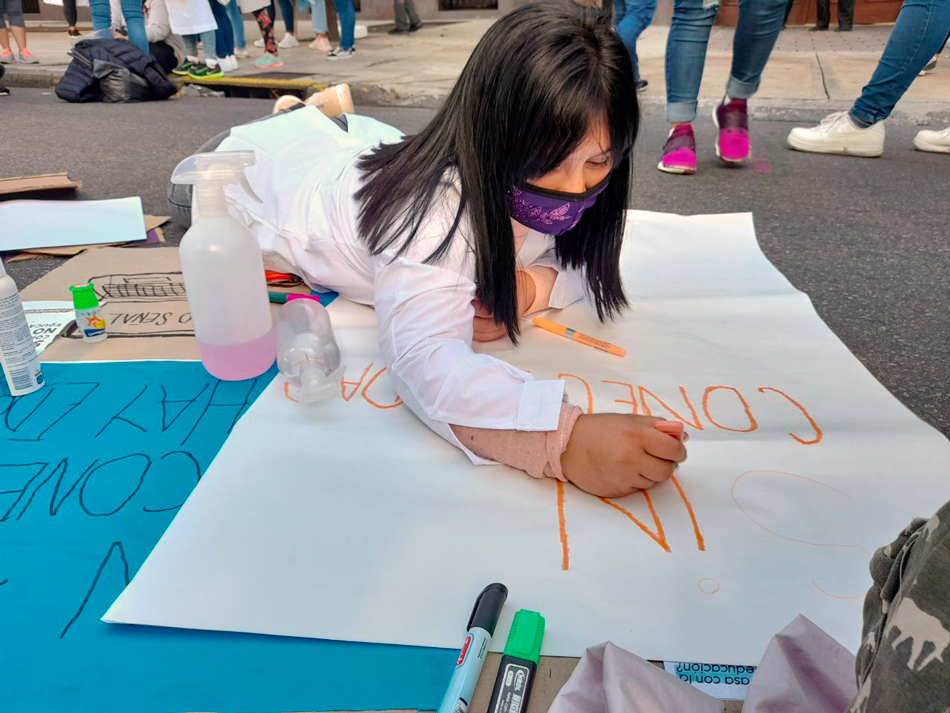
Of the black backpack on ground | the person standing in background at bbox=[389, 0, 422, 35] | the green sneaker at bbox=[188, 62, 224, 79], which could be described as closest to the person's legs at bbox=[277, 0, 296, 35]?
the person standing in background at bbox=[389, 0, 422, 35]

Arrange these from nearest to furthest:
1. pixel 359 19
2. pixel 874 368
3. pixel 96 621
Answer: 1. pixel 96 621
2. pixel 874 368
3. pixel 359 19

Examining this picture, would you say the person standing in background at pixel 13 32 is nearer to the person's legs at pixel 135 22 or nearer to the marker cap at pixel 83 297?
the person's legs at pixel 135 22

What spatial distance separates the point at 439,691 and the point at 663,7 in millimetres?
6198

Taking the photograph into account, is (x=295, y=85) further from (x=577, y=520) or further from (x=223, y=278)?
(x=577, y=520)

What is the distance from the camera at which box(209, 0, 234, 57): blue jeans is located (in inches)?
171

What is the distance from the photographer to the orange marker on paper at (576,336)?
3.51 ft

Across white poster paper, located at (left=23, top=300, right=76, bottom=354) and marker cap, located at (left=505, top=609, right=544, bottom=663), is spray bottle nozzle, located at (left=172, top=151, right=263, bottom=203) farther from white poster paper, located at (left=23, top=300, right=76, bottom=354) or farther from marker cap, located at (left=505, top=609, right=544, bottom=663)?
marker cap, located at (left=505, top=609, right=544, bottom=663)

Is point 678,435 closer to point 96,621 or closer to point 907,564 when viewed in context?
point 907,564

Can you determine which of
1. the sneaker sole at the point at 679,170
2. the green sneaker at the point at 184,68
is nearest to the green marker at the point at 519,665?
the sneaker sole at the point at 679,170

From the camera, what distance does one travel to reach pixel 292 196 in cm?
124

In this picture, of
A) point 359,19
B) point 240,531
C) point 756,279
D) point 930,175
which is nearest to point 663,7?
point 359,19

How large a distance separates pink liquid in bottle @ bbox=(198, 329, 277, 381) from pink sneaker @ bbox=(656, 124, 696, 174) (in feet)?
4.83

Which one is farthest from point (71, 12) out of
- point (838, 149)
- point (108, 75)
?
point (838, 149)

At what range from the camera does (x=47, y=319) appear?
114 cm
